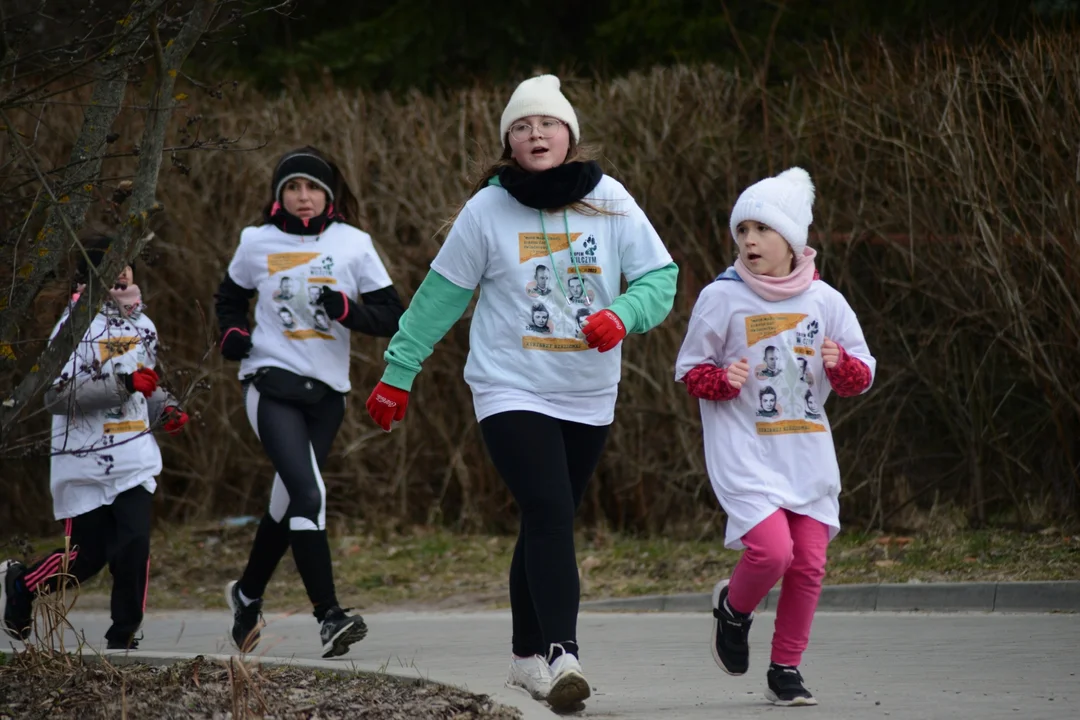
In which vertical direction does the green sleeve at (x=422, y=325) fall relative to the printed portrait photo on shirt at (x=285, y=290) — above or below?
below

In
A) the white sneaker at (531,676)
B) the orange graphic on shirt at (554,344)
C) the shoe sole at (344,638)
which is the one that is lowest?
the shoe sole at (344,638)

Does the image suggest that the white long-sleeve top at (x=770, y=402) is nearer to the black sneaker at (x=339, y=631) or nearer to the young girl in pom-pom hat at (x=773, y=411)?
the young girl in pom-pom hat at (x=773, y=411)

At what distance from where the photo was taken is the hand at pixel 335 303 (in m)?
7.02

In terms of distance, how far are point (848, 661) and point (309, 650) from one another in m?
2.56

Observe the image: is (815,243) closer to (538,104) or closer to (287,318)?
(287,318)

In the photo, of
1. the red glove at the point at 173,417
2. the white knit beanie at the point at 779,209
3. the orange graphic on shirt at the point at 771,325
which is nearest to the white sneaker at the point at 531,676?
the orange graphic on shirt at the point at 771,325

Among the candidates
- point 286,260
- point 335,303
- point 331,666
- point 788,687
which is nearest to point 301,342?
point 335,303

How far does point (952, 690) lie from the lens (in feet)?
18.1

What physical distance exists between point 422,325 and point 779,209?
124cm

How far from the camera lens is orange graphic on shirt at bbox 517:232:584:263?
5.27 metres

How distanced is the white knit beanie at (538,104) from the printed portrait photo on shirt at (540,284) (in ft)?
1.44

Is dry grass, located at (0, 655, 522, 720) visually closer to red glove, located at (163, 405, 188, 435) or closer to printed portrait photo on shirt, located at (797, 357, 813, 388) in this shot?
red glove, located at (163, 405, 188, 435)

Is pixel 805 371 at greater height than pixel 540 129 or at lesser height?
lesser

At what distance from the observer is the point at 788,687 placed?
17.4 feet
